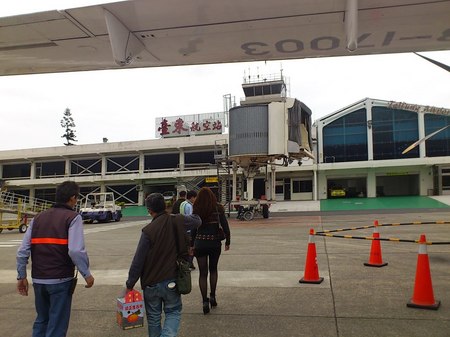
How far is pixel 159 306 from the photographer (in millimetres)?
3949

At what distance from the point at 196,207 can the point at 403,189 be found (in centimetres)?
4971

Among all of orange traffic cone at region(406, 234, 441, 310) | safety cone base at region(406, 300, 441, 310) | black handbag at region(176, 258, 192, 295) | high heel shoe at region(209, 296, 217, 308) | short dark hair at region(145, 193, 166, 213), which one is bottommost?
high heel shoe at region(209, 296, 217, 308)

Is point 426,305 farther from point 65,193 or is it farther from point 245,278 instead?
point 65,193

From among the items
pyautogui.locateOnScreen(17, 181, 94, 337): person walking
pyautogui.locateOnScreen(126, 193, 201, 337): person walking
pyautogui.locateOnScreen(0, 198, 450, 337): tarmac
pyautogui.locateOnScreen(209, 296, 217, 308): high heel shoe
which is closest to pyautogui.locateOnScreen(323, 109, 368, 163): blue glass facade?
pyautogui.locateOnScreen(0, 198, 450, 337): tarmac

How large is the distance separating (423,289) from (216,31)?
14.5 ft

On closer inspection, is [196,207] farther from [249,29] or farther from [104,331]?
[249,29]

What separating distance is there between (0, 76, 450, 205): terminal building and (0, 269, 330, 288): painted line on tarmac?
2833 cm

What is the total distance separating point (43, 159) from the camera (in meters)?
52.2

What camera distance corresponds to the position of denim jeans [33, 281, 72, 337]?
3.66 m

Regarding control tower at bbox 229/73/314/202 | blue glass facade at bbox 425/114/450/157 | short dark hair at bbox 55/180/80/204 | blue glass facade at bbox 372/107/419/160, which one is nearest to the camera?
short dark hair at bbox 55/180/80/204

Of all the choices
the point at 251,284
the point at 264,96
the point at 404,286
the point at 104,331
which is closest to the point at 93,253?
the point at 251,284

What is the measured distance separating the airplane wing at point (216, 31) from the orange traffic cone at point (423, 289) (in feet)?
9.30

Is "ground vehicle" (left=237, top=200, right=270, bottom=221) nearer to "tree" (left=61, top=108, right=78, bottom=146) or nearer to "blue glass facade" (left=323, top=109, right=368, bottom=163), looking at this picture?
"blue glass facade" (left=323, top=109, right=368, bottom=163)

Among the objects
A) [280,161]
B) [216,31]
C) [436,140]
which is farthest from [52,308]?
[436,140]
